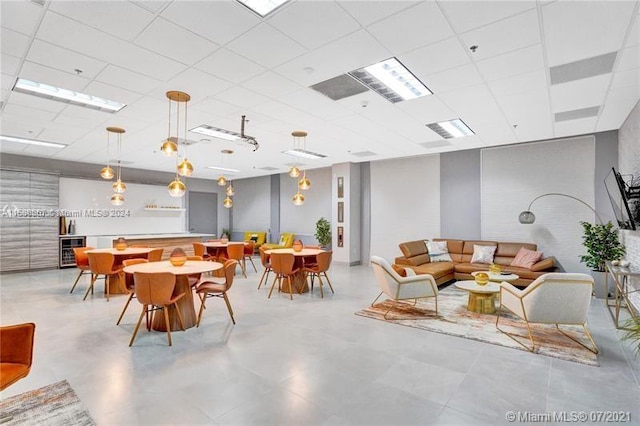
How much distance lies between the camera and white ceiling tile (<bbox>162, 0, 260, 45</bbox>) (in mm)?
2525

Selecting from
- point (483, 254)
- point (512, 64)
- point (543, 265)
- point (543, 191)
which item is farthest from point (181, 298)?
point (543, 191)

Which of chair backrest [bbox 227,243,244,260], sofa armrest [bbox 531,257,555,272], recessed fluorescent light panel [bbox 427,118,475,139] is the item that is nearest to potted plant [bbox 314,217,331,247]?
chair backrest [bbox 227,243,244,260]

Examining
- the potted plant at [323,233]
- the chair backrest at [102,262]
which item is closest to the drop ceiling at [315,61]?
the chair backrest at [102,262]

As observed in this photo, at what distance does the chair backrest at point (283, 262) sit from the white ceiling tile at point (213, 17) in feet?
12.0

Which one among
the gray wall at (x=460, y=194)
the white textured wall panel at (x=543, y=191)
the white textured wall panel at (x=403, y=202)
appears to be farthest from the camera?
the white textured wall panel at (x=403, y=202)

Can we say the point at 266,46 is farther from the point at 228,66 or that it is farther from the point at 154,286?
the point at 154,286

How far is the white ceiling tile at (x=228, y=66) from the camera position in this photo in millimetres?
3316

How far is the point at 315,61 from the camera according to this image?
11.2 ft

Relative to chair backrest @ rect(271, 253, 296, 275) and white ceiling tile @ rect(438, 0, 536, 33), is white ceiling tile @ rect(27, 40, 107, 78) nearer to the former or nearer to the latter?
white ceiling tile @ rect(438, 0, 536, 33)

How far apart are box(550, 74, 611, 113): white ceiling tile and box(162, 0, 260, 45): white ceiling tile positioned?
389cm

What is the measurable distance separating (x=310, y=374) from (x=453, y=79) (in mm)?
3666

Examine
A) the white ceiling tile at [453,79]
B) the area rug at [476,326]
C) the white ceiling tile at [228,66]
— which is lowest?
the area rug at [476,326]

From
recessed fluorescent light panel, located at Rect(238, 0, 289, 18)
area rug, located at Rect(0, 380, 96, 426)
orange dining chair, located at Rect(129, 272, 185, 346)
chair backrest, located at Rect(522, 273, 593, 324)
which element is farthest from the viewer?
orange dining chair, located at Rect(129, 272, 185, 346)

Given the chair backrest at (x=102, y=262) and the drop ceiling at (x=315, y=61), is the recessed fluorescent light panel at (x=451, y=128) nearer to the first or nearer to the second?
the drop ceiling at (x=315, y=61)
